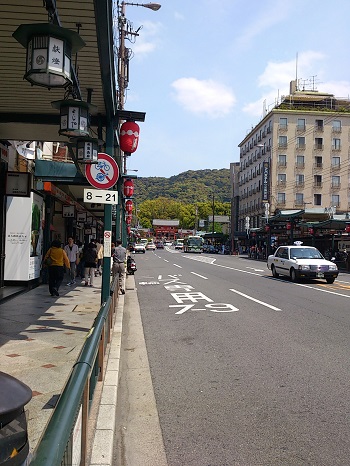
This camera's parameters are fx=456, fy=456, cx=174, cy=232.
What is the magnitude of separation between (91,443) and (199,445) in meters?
0.98

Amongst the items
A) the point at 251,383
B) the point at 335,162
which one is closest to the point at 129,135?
the point at 251,383

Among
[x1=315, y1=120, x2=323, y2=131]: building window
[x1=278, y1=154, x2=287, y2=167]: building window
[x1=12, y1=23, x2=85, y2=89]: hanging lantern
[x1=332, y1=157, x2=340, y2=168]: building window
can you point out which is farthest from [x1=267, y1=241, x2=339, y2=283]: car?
[x1=315, y1=120, x2=323, y2=131]: building window

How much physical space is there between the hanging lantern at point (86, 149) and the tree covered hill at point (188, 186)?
497ft

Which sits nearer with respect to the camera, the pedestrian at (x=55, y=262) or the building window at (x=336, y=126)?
the pedestrian at (x=55, y=262)

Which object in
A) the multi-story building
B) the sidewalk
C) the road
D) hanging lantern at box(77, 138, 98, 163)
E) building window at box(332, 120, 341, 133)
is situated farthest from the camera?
building window at box(332, 120, 341, 133)

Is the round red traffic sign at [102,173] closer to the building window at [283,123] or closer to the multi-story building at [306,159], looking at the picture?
the multi-story building at [306,159]

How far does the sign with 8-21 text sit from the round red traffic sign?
0.36ft

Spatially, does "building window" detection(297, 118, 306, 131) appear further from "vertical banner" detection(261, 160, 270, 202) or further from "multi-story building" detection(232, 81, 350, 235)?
"vertical banner" detection(261, 160, 270, 202)

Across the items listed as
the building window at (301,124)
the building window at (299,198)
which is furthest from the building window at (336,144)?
the building window at (299,198)

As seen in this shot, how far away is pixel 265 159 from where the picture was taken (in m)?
69.2

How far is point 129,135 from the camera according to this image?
10.3 meters

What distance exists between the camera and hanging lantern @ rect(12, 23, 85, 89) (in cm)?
450

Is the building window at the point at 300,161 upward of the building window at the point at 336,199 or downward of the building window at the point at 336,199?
upward

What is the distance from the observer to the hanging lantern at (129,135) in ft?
33.6
